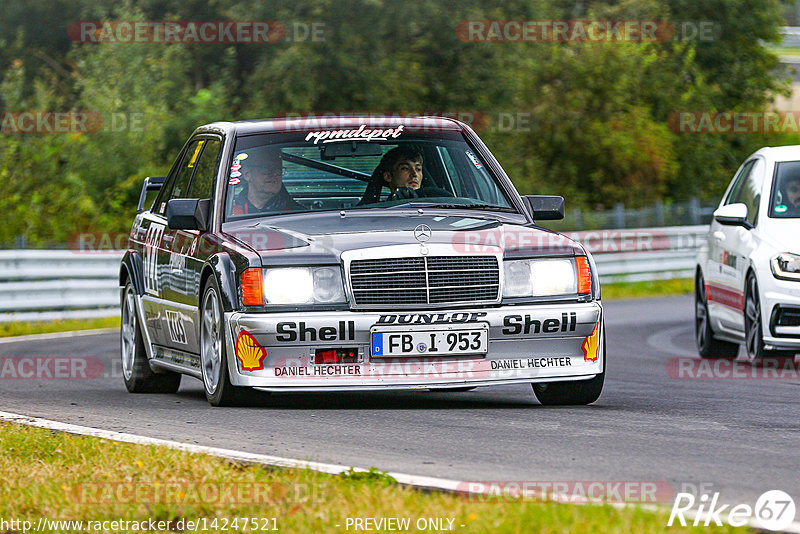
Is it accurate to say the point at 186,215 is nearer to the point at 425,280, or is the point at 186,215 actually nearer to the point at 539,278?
the point at 425,280

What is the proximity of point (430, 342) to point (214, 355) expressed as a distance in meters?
1.31

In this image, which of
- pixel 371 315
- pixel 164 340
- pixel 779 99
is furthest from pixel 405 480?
pixel 779 99

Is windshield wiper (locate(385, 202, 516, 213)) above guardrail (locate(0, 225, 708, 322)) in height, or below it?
above

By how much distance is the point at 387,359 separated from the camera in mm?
8180

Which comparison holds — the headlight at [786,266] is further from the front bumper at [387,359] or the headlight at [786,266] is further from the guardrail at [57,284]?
the guardrail at [57,284]

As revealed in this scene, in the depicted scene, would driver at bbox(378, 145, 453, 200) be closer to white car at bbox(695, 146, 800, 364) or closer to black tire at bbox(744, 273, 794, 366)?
white car at bbox(695, 146, 800, 364)

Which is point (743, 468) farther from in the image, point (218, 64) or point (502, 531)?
point (218, 64)

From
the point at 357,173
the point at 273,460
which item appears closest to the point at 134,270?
the point at 357,173

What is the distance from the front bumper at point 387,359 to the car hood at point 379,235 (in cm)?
34

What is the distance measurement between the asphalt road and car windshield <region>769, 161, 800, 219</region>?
181 cm

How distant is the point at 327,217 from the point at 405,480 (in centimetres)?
330

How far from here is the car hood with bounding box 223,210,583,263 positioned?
8320 mm

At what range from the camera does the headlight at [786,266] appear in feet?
38.1

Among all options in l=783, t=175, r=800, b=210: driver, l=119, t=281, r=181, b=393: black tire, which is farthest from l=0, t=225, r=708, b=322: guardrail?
l=783, t=175, r=800, b=210: driver
